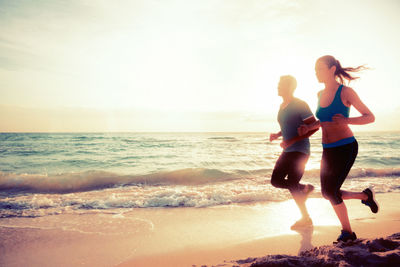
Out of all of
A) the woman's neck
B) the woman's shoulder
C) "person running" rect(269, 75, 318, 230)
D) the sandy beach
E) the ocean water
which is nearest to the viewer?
the woman's shoulder

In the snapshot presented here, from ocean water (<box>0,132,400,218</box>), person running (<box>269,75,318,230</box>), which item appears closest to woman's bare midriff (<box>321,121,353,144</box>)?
person running (<box>269,75,318,230</box>)

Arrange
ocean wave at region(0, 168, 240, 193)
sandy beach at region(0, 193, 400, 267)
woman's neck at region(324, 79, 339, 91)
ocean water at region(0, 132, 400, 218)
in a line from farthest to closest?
1. ocean wave at region(0, 168, 240, 193)
2. ocean water at region(0, 132, 400, 218)
3. sandy beach at region(0, 193, 400, 267)
4. woman's neck at region(324, 79, 339, 91)

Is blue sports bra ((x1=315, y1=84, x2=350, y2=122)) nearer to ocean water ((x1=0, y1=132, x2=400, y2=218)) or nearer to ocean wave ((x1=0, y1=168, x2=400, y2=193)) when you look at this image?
ocean water ((x1=0, y1=132, x2=400, y2=218))

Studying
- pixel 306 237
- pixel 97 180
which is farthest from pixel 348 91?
pixel 97 180

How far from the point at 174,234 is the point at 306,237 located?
5.86 ft

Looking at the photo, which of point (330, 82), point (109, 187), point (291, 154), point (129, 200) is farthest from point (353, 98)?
point (109, 187)

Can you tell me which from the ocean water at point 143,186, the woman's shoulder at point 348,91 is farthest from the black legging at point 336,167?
the ocean water at point 143,186

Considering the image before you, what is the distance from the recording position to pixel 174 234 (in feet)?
12.5

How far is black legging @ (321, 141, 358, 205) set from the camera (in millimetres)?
2799

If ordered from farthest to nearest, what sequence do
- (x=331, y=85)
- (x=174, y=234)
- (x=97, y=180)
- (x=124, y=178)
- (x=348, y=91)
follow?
(x=124, y=178) → (x=97, y=180) → (x=174, y=234) → (x=331, y=85) → (x=348, y=91)

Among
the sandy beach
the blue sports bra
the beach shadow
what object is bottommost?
the sandy beach

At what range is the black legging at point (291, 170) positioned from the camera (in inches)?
142

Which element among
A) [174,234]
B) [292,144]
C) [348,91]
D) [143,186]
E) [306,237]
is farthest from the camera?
[143,186]

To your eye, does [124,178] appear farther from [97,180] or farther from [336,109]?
[336,109]
